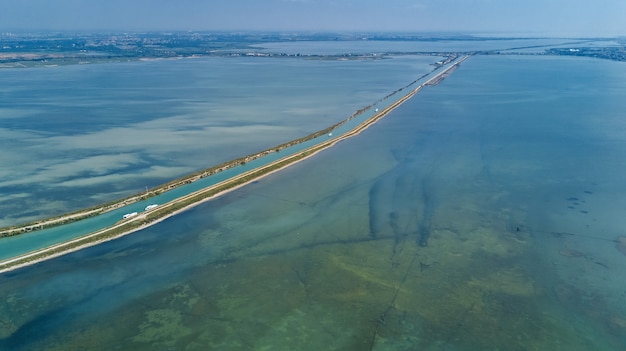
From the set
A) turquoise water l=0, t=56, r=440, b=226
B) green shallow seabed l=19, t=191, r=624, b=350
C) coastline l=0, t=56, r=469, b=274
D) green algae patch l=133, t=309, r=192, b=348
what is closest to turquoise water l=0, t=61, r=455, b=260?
coastline l=0, t=56, r=469, b=274

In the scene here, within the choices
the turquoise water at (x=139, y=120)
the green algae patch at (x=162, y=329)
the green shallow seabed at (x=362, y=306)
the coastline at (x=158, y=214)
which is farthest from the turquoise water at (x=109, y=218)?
the green algae patch at (x=162, y=329)

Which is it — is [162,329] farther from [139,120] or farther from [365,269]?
[139,120]

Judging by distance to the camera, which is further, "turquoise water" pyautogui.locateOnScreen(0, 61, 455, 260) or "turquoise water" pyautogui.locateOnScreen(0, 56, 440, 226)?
"turquoise water" pyautogui.locateOnScreen(0, 56, 440, 226)

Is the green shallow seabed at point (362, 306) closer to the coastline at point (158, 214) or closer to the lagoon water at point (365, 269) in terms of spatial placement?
the lagoon water at point (365, 269)

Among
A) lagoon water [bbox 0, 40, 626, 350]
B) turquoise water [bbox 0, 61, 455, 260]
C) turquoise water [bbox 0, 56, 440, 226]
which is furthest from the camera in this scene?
turquoise water [bbox 0, 56, 440, 226]

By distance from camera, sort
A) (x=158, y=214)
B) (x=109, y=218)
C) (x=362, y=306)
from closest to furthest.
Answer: (x=362, y=306) → (x=109, y=218) → (x=158, y=214)

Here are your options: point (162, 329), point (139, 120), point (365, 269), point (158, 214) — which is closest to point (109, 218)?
point (158, 214)

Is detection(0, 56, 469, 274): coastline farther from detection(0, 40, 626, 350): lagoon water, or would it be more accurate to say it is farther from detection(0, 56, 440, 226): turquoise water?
detection(0, 56, 440, 226): turquoise water

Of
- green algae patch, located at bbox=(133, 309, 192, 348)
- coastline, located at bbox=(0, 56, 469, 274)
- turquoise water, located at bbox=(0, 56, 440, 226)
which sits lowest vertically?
green algae patch, located at bbox=(133, 309, 192, 348)
